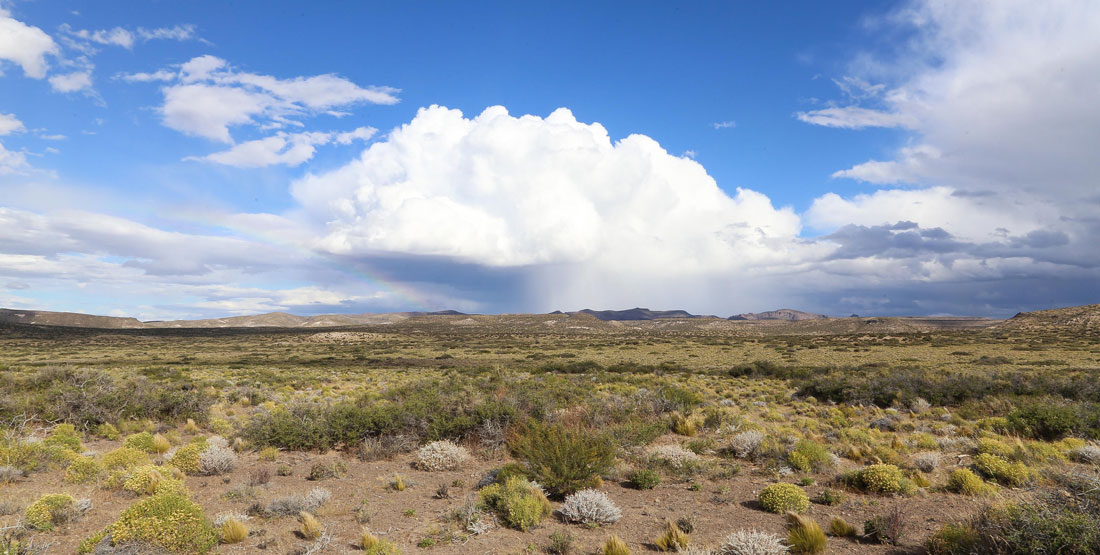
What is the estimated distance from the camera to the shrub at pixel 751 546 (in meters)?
6.32

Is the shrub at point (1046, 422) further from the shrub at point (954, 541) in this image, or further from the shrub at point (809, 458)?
the shrub at point (954, 541)

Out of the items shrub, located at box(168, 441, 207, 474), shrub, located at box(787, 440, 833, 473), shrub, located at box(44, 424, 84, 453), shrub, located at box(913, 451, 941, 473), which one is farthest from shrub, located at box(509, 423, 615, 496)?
shrub, located at box(44, 424, 84, 453)

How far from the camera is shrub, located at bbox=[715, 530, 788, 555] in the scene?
6.32 metres

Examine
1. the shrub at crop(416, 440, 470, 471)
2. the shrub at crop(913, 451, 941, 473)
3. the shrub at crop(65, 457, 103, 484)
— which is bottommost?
the shrub at crop(416, 440, 470, 471)

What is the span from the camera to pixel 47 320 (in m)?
159

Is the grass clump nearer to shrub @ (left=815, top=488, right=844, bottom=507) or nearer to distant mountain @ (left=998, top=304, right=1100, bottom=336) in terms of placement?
shrub @ (left=815, top=488, right=844, bottom=507)

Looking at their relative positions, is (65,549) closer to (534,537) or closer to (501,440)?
(534,537)

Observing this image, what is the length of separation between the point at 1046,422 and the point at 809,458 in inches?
314

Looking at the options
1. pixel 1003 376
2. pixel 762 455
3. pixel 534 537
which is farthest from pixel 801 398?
pixel 534 537

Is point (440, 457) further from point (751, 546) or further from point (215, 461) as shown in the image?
point (751, 546)

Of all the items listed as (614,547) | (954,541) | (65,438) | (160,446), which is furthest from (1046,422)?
(65,438)

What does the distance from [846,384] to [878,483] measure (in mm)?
15149

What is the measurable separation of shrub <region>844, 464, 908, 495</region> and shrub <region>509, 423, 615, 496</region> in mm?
4846

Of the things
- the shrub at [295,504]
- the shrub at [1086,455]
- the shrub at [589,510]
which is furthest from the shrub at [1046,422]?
the shrub at [295,504]
